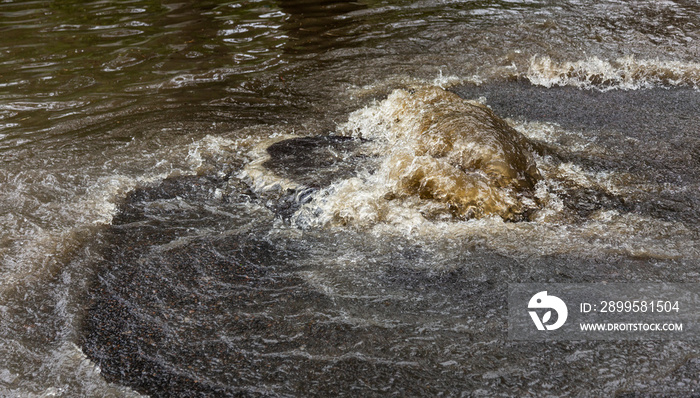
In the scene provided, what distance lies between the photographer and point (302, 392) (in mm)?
3139

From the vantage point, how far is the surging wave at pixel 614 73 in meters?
7.73

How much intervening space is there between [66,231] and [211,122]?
2.63 meters

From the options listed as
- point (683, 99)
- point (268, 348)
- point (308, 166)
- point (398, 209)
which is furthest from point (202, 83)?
point (683, 99)

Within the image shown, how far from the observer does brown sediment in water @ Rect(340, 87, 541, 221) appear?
16.2ft

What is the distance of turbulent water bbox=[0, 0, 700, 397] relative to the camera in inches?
131

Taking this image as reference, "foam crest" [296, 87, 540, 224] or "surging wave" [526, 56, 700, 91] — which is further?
"surging wave" [526, 56, 700, 91]

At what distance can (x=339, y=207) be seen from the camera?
16.4 ft

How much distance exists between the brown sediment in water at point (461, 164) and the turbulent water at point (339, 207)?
21 millimetres

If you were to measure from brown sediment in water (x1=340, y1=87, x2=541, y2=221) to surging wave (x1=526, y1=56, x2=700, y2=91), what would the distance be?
2514mm

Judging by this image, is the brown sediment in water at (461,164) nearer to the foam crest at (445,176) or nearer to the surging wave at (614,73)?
the foam crest at (445,176)

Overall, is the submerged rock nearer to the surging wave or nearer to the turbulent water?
the turbulent water

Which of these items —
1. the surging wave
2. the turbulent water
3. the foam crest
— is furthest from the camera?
the surging wave

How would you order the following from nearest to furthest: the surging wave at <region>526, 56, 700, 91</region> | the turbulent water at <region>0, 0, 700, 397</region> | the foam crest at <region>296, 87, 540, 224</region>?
the turbulent water at <region>0, 0, 700, 397</region>
the foam crest at <region>296, 87, 540, 224</region>
the surging wave at <region>526, 56, 700, 91</region>

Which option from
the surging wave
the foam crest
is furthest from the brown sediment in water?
the surging wave
